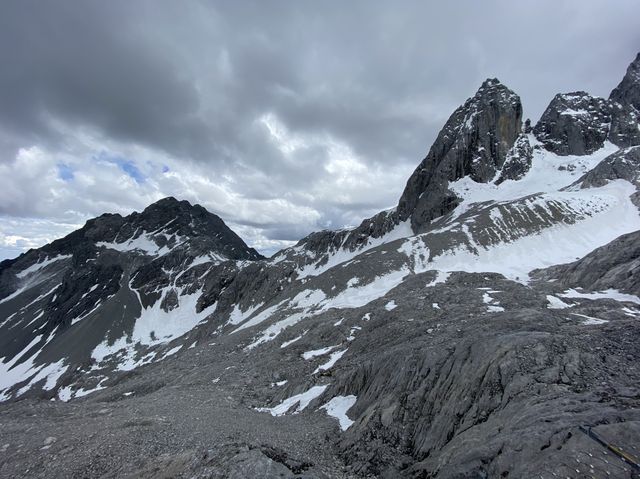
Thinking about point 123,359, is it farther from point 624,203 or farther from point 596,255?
point 624,203

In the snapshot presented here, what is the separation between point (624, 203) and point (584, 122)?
91646 millimetres

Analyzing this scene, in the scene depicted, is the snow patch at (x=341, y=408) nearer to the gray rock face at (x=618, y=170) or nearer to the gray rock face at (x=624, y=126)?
the gray rock face at (x=618, y=170)

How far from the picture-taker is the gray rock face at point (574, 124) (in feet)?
498

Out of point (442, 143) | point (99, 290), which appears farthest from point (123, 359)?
point (442, 143)

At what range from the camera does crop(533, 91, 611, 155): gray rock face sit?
152 metres

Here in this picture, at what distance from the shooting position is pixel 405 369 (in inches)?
831

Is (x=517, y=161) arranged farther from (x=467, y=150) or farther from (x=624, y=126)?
(x=624, y=126)

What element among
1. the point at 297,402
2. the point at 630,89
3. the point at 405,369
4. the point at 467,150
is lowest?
the point at 297,402

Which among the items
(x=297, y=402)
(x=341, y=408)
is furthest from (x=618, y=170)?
(x=297, y=402)

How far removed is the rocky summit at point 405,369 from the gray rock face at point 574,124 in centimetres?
3706

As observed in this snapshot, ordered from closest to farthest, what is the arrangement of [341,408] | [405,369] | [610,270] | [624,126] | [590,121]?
[405,369] < [341,408] < [610,270] < [624,126] < [590,121]

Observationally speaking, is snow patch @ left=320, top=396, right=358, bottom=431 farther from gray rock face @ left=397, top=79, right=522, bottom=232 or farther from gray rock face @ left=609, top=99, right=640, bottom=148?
gray rock face @ left=609, top=99, right=640, bottom=148

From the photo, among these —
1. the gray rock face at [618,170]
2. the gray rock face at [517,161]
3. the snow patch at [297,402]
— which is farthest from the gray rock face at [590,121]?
the snow patch at [297,402]

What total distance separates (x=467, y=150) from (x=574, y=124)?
6242 cm
